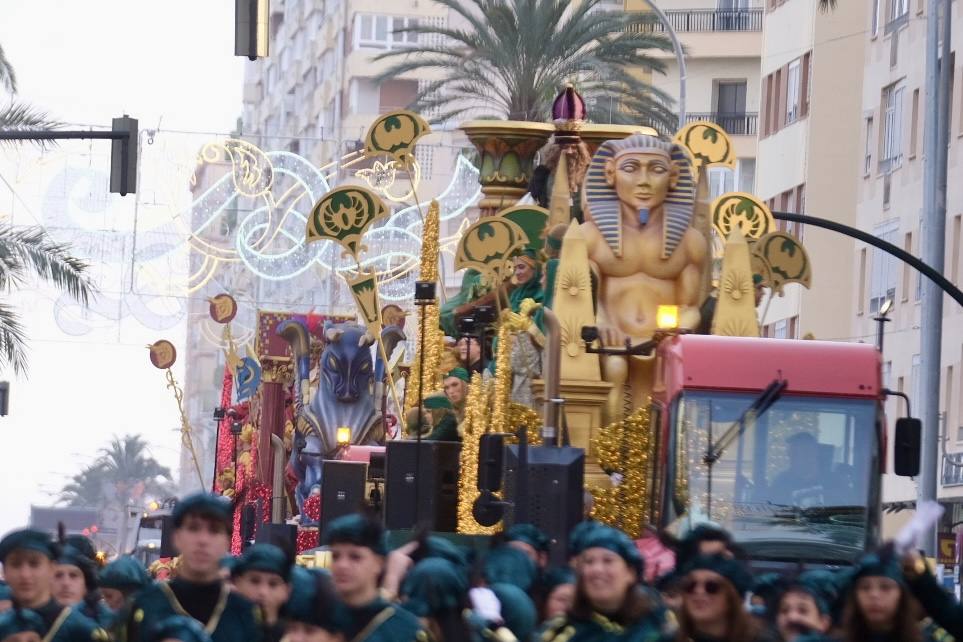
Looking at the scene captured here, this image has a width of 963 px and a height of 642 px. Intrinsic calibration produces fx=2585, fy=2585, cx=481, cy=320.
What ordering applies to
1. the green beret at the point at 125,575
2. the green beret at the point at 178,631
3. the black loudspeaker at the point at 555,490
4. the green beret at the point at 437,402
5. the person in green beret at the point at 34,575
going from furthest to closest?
1. the green beret at the point at 437,402
2. the black loudspeaker at the point at 555,490
3. the green beret at the point at 125,575
4. the person in green beret at the point at 34,575
5. the green beret at the point at 178,631

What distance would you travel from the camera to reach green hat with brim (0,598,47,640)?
33.6 feet

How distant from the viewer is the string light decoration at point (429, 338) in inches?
948

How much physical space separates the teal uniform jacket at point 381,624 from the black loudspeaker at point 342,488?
48.6ft

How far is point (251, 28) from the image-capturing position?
18156 millimetres

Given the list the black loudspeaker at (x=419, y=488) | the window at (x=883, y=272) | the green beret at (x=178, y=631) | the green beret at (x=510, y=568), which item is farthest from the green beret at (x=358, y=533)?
the window at (x=883, y=272)

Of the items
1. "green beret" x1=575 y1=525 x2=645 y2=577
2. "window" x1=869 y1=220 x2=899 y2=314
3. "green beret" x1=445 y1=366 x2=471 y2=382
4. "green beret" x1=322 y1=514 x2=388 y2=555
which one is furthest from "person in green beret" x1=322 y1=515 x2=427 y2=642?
"window" x1=869 y1=220 x2=899 y2=314

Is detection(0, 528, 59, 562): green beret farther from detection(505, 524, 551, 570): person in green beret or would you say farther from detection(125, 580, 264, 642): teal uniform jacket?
detection(505, 524, 551, 570): person in green beret

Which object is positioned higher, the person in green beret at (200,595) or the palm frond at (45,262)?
the palm frond at (45,262)

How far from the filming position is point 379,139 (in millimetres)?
25766

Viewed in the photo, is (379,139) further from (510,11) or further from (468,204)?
(468,204)

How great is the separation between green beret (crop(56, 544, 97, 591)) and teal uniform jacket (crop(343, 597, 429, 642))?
2903 millimetres

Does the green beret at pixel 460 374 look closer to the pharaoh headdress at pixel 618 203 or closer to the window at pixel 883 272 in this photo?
the pharaoh headdress at pixel 618 203

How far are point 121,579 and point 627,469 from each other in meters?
Answer: 7.79

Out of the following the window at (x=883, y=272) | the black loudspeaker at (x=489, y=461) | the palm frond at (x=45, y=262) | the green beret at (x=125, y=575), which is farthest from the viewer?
the window at (x=883, y=272)
